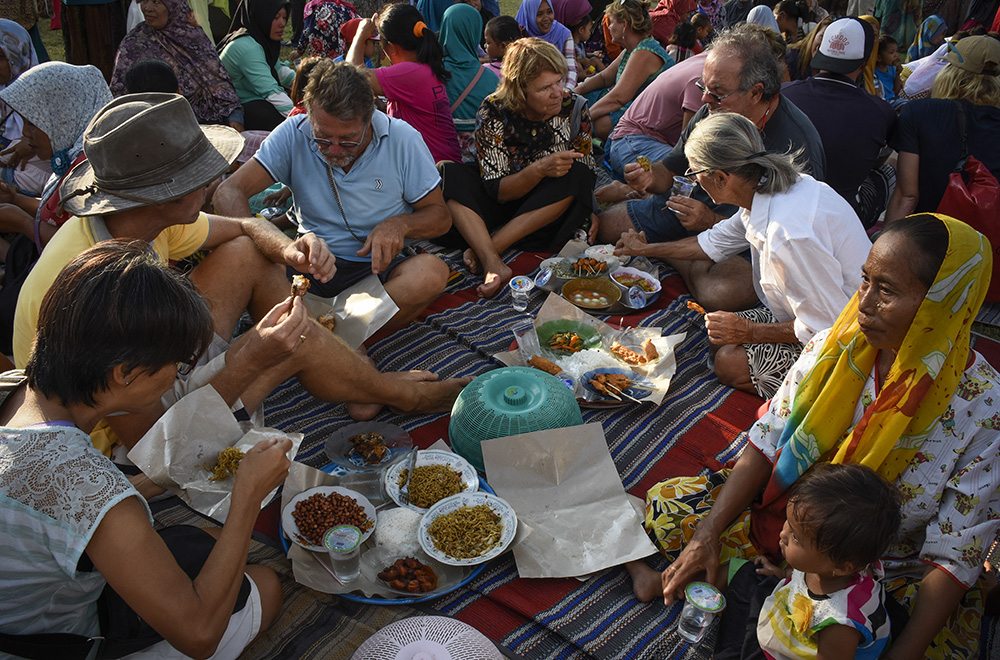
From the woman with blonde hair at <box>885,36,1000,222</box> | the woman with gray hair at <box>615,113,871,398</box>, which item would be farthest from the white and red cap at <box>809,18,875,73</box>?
→ the woman with gray hair at <box>615,113,871,398</box>

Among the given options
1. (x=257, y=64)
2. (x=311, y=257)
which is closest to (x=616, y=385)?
(x=311, y=257)

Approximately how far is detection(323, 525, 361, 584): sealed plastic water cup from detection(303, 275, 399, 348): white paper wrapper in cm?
149

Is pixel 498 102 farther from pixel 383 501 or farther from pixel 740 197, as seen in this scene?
pixel 383 501

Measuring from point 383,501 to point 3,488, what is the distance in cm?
145

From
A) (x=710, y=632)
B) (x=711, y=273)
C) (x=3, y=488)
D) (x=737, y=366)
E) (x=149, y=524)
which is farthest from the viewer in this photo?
(x=711, y=273)

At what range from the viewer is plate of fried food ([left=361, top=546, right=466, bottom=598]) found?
2.44 meters

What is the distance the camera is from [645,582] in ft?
8.44

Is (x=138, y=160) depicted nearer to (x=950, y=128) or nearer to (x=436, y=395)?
(x=436, y=395)

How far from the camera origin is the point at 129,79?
4836 millimetres

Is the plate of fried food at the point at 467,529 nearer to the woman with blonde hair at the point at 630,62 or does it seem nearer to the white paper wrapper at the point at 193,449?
A: the white paper wrapper at the point at 193,449

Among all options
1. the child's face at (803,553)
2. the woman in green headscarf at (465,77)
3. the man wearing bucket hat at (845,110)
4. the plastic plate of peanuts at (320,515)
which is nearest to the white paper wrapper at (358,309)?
the plastic plate of peanuts at (320,515)

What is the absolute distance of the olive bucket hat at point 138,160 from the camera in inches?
104

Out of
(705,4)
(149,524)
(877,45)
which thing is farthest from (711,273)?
(705,4)

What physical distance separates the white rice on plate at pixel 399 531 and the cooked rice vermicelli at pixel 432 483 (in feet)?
0.26
